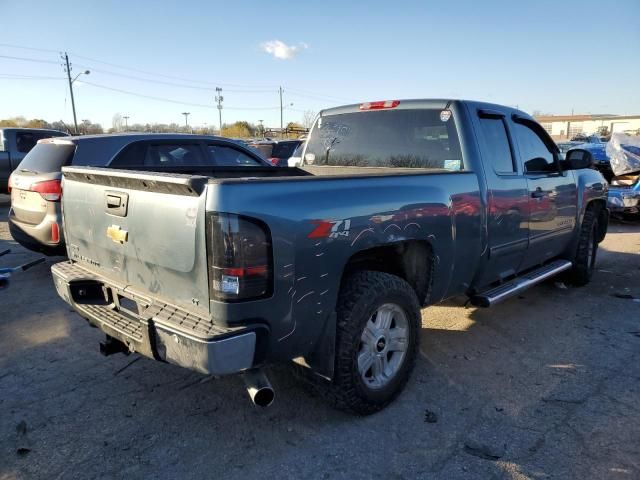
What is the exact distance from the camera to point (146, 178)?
2.47 m

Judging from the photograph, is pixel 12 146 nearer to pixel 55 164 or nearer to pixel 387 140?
pixel 55 164

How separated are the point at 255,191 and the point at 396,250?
1323 millimetres

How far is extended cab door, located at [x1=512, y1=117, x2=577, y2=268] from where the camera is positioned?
14.5 feet

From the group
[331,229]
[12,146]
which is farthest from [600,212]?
[12,146]

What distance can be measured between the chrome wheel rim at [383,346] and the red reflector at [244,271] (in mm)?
954

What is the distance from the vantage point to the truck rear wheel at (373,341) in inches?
109

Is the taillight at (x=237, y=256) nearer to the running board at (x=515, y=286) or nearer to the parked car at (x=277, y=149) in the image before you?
the running board at (x=515, y=286)

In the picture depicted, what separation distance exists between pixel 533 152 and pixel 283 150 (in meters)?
12.1

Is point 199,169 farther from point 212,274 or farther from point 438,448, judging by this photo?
point 438,448

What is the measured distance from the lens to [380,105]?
4316 millimetres

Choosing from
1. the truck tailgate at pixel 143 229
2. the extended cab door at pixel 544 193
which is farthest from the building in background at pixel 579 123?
the truck tailgate at pixel 143 229

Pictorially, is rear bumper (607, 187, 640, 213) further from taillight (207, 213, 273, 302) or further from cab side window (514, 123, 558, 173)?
taillight (207, 213, 273, 302)

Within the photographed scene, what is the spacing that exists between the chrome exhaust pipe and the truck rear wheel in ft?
1.55

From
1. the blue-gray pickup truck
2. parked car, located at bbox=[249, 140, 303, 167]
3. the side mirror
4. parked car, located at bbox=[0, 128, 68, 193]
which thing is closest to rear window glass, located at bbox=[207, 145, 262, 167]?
the blue-gray pickup truck
